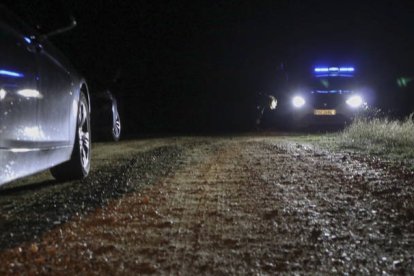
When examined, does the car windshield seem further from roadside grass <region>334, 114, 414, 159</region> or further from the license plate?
roadside grass <region>334, 114, 414, 159</region>

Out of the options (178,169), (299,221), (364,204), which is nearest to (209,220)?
(299,221)

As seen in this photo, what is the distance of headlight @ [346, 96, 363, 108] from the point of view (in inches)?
605

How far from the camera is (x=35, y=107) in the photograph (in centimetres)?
426

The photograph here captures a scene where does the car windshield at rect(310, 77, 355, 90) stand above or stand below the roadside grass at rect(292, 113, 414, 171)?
above

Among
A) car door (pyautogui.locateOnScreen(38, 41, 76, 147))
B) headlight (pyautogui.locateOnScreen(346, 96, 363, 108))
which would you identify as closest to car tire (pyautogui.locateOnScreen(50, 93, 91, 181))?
car door (pyautogui.locateOnScreen(38, 41, 76, 147))

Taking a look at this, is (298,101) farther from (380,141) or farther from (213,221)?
(213,221)

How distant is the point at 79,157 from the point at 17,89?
2211 mm

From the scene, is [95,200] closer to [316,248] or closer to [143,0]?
Answer: [316,248]

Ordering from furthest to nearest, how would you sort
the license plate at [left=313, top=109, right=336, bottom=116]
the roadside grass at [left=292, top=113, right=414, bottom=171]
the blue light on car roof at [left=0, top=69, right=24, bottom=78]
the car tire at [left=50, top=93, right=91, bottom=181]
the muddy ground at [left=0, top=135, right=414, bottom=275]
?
the license plate at [left=313, top=109, right=336, bottom=116] < the roadside grass at [left=292, top=113, right=414, bottom=171] < the car tire at [left=50, top=93, right=91, bottom=181] < the blue light on car roof at [left=0, top=69, right=24, bottom=78] < the muddy ground at [left=0, top=135, right=414, bottom=275]

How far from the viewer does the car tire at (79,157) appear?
592 centimetres

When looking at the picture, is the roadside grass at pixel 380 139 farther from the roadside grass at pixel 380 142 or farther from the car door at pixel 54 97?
the car door at pixel 54 97

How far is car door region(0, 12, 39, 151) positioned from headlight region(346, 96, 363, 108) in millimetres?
12109

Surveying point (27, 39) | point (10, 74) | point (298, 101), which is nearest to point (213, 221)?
point (10, 74)

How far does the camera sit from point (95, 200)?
4.92 metres
